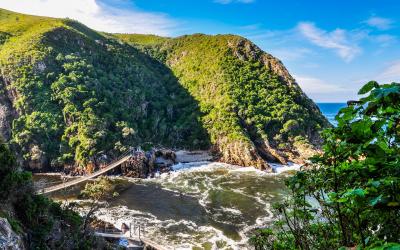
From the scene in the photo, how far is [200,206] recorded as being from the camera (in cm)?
4081

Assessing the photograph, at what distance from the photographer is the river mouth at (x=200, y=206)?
105 ft

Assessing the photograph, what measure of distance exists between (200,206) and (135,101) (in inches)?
1821

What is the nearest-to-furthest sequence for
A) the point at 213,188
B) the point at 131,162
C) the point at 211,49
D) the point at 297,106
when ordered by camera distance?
the point at 213,188
the point at 131,162
the point at 297,106
the point at 211,49

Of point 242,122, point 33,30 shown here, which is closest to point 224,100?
point 242,122

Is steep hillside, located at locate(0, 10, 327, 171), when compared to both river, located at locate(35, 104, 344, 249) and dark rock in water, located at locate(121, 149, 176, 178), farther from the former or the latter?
river, located at locate(35, 104, 344, 249)

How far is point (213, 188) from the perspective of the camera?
4834 centimetres

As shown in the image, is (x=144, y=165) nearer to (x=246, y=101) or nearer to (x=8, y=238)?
(x=246, y=101)

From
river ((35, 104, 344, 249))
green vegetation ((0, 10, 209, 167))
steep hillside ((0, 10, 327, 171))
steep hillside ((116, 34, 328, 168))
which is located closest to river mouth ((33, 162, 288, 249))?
river ((35, 104, 344, 249))

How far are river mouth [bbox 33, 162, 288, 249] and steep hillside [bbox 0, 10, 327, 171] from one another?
10.3 m

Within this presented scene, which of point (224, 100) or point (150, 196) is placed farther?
point (224, 100)

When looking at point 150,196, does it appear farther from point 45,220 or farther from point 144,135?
point 144,135

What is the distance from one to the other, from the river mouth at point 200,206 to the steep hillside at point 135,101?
33.7ft

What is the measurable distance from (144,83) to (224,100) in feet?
79.4

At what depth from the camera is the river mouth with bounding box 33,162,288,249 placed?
32.1 m
